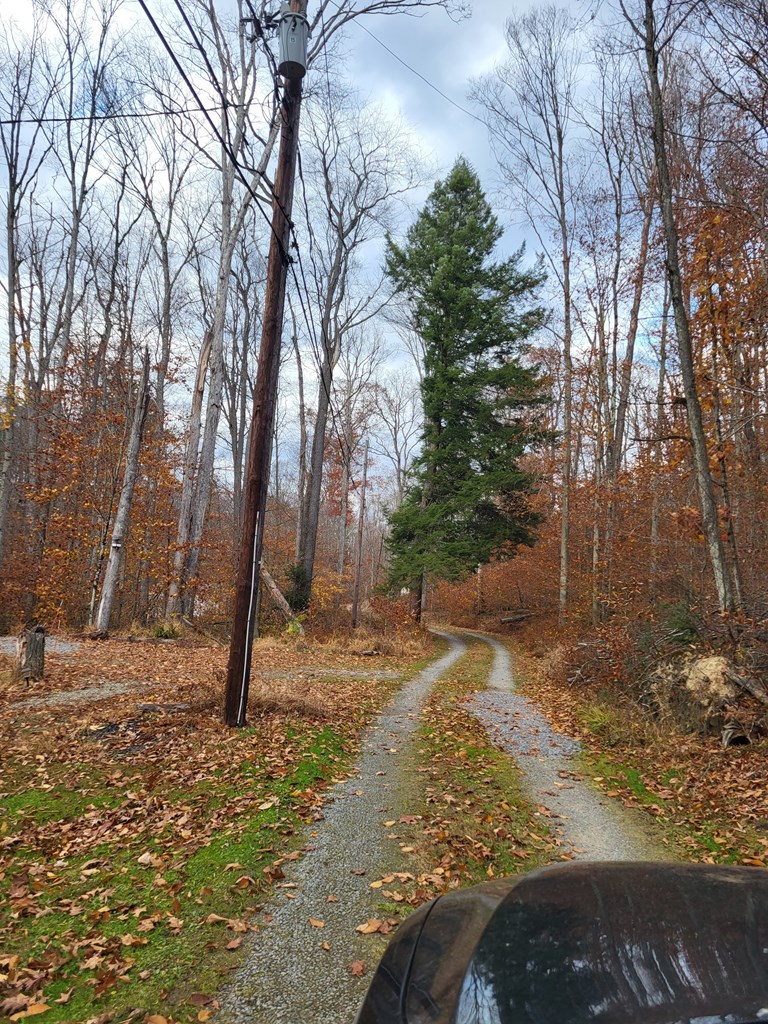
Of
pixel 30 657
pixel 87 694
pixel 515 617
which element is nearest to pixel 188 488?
pixel 30 657

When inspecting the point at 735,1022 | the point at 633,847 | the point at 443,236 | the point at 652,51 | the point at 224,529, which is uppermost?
the point at 443,236

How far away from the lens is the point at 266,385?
22.8 ft

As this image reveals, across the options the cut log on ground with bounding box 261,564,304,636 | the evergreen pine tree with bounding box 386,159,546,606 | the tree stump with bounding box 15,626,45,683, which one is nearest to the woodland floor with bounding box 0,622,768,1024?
the tree stump with bounding box 15,626,45,683

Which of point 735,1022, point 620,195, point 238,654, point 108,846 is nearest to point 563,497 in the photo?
point 620,195

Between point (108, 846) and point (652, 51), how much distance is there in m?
13.3

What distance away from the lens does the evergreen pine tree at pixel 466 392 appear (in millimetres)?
20641

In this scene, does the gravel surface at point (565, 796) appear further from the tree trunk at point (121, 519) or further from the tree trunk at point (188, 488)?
the tree trunk at point (121, 519)

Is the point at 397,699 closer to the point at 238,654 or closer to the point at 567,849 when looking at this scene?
the point at 238,654

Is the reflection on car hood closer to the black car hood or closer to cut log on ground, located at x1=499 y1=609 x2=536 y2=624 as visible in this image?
the black car hood

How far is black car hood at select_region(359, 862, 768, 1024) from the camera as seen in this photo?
1.31 meters

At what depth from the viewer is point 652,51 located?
8.88m

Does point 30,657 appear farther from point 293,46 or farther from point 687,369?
point 687,369

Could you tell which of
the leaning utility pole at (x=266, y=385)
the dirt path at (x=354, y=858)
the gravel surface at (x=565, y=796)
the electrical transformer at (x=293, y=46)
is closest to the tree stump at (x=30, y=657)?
the leaning utility pole at (x=266, y=385)

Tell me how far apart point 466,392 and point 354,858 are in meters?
18.6
